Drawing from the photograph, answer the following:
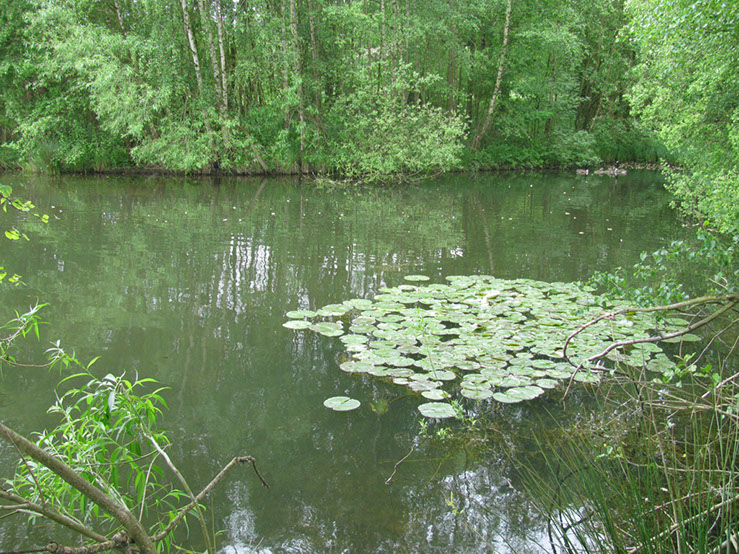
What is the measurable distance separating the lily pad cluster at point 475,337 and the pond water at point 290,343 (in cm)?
17

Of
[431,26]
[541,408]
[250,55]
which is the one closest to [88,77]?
[250,55]

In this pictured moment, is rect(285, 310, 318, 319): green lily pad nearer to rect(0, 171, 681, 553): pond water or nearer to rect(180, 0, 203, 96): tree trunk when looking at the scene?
rect(0, 171, 681, 553): pond water

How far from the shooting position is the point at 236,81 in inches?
766

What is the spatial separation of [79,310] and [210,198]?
873 centimetres

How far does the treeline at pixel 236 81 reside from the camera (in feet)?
57.2

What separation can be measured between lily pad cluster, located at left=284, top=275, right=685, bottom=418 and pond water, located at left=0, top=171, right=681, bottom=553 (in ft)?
0.56

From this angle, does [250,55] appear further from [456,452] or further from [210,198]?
[456,452]

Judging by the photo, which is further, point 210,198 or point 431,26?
point 431,26

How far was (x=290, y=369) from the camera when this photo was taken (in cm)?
478

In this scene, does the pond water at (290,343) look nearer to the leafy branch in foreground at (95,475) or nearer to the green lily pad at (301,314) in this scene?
the green lily pad at (301,314)

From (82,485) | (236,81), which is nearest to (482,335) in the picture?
(82,485)

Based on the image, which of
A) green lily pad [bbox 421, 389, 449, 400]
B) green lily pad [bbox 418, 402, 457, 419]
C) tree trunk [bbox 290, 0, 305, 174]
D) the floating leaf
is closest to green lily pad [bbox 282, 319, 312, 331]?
the floating leaf

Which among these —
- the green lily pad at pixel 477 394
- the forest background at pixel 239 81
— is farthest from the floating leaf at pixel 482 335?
the forest background at pixel 239 81

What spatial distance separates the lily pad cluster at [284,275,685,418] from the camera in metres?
4.38
